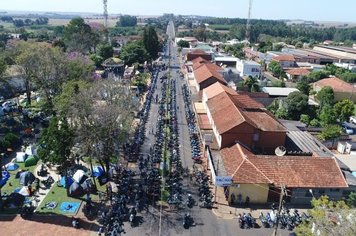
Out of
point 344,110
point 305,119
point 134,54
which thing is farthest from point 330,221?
point 134,54

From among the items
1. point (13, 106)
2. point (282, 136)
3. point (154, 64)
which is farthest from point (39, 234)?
point (154, 64)

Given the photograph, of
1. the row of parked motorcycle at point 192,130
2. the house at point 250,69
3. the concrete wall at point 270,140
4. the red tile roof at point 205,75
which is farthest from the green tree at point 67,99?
the house at point 250,69

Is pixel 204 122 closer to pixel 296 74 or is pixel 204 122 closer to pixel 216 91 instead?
pixel 216 91

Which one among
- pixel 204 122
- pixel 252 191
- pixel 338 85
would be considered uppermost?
pixel 338 85

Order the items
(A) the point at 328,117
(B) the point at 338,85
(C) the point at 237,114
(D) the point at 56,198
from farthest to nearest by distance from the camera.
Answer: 1. (B) the point at 338,85
2. (A) the point at 328,117
3. (C) the point at 237,114
4. (D) the point at 56,198

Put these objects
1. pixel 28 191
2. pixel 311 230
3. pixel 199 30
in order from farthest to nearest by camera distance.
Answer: pixel 199 30 → pixel 28 191 → pixel 311 230

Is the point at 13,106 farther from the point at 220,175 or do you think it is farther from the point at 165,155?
the point at 220,175

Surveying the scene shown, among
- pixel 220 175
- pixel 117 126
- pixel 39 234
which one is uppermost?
pixel 117 126
